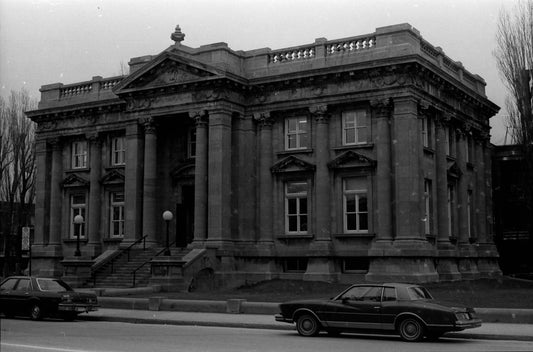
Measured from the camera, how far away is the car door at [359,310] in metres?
17.7

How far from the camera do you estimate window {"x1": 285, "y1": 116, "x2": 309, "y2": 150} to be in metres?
37.5

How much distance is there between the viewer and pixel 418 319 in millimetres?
17047

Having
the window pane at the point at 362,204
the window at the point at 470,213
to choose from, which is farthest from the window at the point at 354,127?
the window at the point at 470,213

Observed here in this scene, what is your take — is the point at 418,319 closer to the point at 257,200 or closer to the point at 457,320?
the point at 457,320

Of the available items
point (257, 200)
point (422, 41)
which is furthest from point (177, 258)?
point (422, 41)

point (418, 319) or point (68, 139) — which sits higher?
point (68, 139)

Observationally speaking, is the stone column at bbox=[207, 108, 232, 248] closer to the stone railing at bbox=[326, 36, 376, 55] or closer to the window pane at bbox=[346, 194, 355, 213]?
the window pane at bbox=[346, 194, 355, 213]

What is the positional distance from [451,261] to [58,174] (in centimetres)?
2450

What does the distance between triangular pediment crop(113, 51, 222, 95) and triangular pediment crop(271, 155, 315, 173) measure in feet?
18.3

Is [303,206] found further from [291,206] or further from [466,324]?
[466,324]

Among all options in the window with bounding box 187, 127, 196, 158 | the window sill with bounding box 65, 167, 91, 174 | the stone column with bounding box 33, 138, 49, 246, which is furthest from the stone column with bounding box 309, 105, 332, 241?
the stone column with bounding box 33, 138, 49, 246

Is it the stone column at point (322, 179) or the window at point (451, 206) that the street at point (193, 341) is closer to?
the stone column at point (322, 179)

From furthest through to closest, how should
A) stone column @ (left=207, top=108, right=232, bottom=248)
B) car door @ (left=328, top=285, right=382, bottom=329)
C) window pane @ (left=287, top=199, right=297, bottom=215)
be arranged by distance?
1. window pane @ (left=287, top=199, right=297, bottom=215)
2. stone column @ (left=207, top=108, right=232, bottom=248)
3. car door @ (left=328, top=285, right=382, bottom=329)

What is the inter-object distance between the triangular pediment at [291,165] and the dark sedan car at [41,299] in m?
15.4
